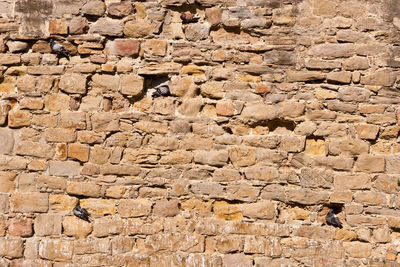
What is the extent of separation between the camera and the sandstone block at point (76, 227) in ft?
11.9

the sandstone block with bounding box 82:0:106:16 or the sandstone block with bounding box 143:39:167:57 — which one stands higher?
the sandstone block with bounding box 82:0:106:16

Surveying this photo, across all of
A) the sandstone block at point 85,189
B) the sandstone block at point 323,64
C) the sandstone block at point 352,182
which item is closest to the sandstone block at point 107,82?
the sandstone block at point 85,189

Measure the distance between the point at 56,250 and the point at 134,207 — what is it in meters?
0.68

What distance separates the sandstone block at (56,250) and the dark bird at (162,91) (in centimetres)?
131

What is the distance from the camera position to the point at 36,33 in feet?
12.2

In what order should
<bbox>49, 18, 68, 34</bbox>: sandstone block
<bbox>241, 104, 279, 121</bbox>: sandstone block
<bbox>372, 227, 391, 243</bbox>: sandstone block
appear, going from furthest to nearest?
<bbox>49, 18, 68, 34</bbox>: sandstone block → <bbox>241, 104, 279, 121</bbox>: sandstone block → <bbox>372, 227, 391, 243</bbox>: sandstone block

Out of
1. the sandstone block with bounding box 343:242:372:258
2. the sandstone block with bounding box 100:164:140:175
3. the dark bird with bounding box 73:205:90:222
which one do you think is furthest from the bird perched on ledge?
the sandstone block with bounding box 343:242:372:258

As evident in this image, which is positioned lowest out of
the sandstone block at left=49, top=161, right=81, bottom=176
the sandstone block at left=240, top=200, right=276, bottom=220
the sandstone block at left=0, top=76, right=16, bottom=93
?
the sandstone block at left=240, top=200, right=276, bottom=220

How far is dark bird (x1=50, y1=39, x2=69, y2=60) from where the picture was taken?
3.68 metres

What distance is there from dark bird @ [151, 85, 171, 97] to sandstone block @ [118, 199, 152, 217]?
820 mm

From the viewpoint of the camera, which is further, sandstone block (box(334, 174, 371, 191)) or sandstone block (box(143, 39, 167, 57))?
sandstone block (box(143, 39, 167, 57))

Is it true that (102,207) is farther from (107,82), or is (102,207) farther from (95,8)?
(95,8)

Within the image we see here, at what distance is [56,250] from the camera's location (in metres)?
3.62

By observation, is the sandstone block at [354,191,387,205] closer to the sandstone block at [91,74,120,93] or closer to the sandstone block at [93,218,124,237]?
the sandstone block at [93,218,124,237]
